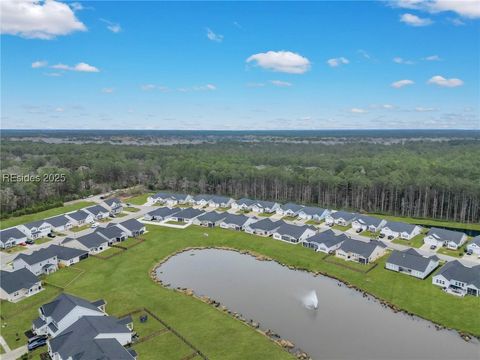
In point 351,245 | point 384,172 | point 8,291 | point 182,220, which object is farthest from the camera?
point 384,172

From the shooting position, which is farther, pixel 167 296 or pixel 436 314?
pixel 167 296

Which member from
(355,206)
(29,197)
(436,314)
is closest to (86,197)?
(29,197)

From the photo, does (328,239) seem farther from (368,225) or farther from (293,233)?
(368,225)

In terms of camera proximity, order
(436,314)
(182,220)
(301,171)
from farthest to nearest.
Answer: (301,171) < (182,220) < (436,314)

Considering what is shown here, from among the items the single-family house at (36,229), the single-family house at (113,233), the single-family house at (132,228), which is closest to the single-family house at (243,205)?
the single-family house at (132,228)

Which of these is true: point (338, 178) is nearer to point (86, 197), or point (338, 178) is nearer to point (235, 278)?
point (235, 278)

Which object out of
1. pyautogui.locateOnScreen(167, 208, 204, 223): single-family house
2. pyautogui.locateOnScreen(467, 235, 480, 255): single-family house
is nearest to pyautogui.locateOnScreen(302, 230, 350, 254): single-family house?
pyautogui.locateOnScreen(467, 235, 480, 255): single-family house

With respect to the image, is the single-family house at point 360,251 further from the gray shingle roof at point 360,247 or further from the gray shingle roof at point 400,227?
the gray shingle roof at point 400,227
